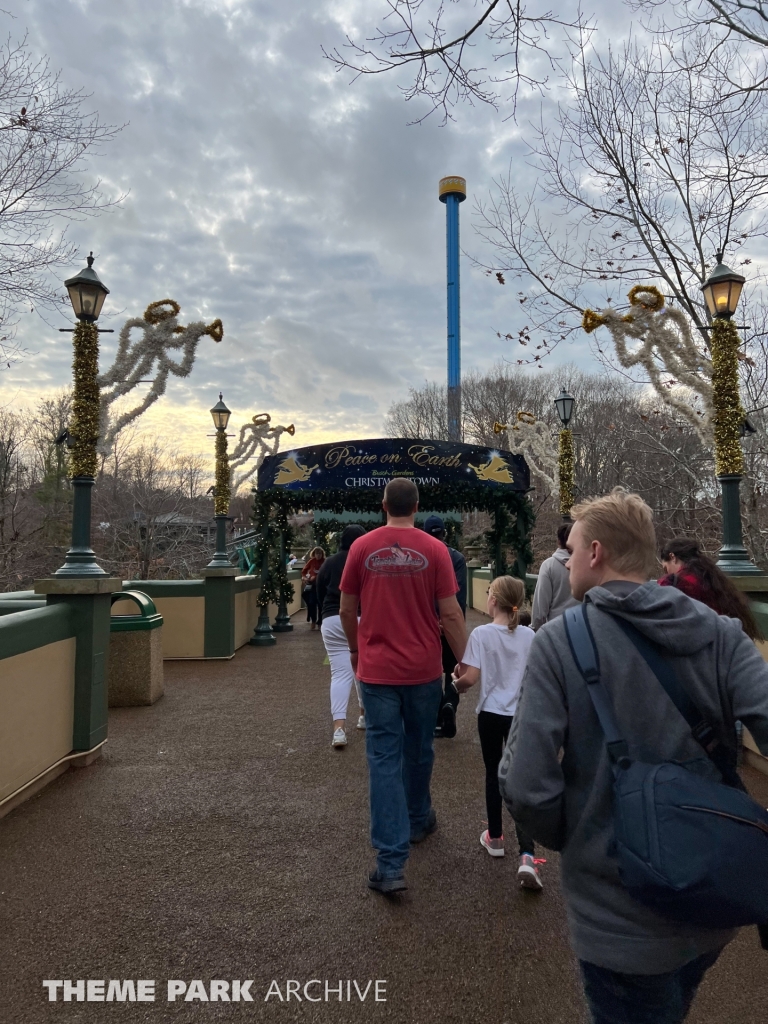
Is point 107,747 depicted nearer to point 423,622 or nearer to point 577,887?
point 423,622

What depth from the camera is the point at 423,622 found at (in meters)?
3.41

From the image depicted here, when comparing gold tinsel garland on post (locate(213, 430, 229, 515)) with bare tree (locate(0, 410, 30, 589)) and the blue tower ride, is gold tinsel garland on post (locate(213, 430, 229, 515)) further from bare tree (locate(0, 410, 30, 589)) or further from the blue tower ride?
the blue tower ride

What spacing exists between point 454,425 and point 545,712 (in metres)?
36.7

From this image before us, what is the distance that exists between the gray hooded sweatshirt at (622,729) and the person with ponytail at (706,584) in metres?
1.79

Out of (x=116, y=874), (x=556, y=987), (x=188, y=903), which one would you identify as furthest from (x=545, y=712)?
(x=116, y=874)

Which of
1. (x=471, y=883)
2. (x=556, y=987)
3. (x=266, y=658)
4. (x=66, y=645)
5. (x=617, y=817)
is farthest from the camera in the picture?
(x=266, y=658)

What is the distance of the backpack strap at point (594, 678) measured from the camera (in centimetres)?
140

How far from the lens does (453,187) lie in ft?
168

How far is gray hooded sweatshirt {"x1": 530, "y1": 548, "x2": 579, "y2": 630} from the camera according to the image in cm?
434

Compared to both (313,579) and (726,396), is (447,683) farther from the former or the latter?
(313,579)

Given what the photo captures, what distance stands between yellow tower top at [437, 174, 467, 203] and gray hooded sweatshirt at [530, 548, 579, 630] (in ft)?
175

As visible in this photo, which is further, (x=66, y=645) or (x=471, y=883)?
(x=66, y=645)

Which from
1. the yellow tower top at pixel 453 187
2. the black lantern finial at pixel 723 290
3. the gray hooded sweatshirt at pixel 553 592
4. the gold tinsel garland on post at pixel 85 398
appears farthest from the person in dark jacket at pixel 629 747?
the yellow tower top at pixel 453 187

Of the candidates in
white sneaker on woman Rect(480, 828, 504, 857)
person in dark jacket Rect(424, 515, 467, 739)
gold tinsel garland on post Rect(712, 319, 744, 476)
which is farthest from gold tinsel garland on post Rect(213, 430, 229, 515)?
white sneaker on woman Rect(480, 828, 504, 857)
